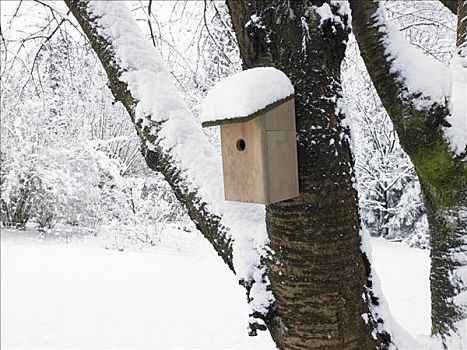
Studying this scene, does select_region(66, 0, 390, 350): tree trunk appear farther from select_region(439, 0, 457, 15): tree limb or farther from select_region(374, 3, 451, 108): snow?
select_region(439, 0, 457, 15): tree limb

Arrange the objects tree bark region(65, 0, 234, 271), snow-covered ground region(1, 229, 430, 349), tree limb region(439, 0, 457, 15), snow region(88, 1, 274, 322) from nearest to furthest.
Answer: snow region(88, 1, 274, 322), tree bark region(65, 0, 234, 271), tree limb region(439, 0, 457, 15), snow-covered ground region(1, 229, 430, 349)

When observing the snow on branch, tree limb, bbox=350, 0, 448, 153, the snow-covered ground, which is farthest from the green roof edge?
the snow-covered ground

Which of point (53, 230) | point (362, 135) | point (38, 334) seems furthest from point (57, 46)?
point (362, 135)

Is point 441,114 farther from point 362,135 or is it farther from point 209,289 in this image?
point 362,135

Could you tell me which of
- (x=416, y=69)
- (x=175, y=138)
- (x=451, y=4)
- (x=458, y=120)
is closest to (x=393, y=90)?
(x=416, y=69)

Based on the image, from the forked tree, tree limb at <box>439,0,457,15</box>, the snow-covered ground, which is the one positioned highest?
tree limb at <box>439,0,457,15</box>

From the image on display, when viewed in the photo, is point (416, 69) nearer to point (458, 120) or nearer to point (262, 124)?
point (458, 120)

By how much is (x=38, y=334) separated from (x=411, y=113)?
4.38 meters

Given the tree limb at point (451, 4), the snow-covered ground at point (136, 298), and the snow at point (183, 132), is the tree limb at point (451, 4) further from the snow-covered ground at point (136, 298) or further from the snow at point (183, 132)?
the snow-covered ground at point (136, 298)

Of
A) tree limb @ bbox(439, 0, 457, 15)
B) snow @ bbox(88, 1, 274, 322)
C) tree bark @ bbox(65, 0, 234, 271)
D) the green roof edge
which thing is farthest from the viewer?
tree limb @ bbox(439, 0, 457, 15)

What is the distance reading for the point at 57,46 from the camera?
725cm

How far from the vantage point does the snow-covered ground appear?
14.9 feet

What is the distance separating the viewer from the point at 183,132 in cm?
152

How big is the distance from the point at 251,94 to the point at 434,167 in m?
0.74
